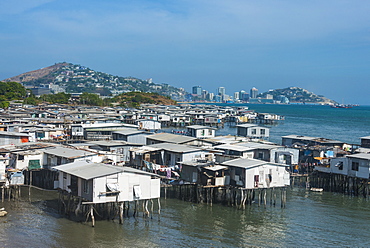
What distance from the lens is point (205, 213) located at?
2478cm

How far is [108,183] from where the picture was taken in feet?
69.1

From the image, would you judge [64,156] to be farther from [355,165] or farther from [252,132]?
[252,132]

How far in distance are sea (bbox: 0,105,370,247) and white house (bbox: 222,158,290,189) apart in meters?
1.53

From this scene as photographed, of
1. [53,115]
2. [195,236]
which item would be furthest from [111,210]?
[53,115]

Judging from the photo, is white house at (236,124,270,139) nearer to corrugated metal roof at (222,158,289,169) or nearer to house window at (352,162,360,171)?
house window at (352,162,360,171)

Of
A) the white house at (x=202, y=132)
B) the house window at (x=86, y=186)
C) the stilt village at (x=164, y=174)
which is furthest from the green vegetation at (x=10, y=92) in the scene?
the house window at (x=86, y=186)

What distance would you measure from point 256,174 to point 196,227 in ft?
18.8

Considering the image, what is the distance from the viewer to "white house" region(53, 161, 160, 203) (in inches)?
820

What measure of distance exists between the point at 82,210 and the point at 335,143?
26624 millimetres

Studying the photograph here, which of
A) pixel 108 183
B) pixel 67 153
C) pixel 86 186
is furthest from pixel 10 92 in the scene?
pixel 108 183

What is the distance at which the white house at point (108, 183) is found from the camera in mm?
20828

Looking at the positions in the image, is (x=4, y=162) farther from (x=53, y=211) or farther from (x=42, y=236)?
(x=42, y=236)

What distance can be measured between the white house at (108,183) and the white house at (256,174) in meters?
5.61

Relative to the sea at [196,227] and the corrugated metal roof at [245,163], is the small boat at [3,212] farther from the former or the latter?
the corrugated metal roof at [245,163]
